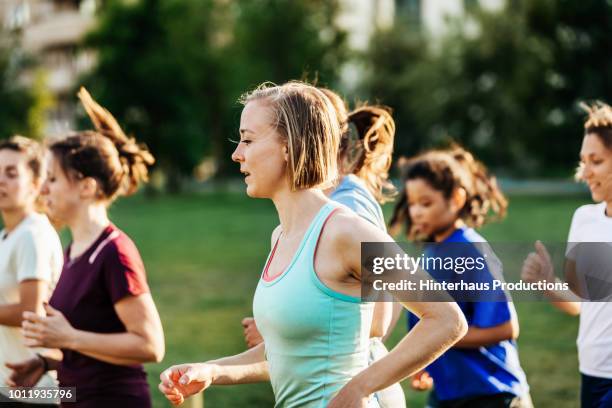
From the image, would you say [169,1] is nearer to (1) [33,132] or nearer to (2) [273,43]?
(2) [273,43]

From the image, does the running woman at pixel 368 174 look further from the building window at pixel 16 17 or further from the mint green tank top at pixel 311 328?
the building window at pixel 16 17

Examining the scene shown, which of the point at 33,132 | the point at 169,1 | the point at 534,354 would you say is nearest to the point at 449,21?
the point at 169,1

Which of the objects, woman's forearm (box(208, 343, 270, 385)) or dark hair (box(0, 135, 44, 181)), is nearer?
woman's forearm (box(208, 343, 270, 385))

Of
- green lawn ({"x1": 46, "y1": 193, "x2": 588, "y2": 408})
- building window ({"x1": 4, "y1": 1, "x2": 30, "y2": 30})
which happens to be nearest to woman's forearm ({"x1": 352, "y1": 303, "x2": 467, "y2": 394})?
green lawn ({"x1": 46, "y1": 193, "x2": 588, "y2": 408})

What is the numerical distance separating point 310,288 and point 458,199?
2.26 m

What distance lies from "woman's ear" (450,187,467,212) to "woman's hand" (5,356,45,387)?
7.10 ft

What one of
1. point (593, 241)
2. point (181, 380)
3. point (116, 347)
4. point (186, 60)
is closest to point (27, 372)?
point (116, 347)

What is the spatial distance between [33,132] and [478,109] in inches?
1044

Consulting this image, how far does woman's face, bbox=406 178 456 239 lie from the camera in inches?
177

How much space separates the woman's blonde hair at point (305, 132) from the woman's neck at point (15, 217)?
2254mm

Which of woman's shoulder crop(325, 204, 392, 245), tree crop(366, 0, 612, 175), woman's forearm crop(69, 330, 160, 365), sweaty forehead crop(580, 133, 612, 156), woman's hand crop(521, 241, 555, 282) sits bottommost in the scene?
tree crop(366, 0, 612, 175)

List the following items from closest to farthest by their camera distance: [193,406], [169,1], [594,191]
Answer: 1. [594,191]
2. [193,406]
3. [169,1]

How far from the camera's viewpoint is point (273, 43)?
55781mm

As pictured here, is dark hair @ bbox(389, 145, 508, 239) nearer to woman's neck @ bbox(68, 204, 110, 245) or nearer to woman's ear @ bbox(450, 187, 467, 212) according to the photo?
woman's ear @ bbox(450, 187, 467, 212)
